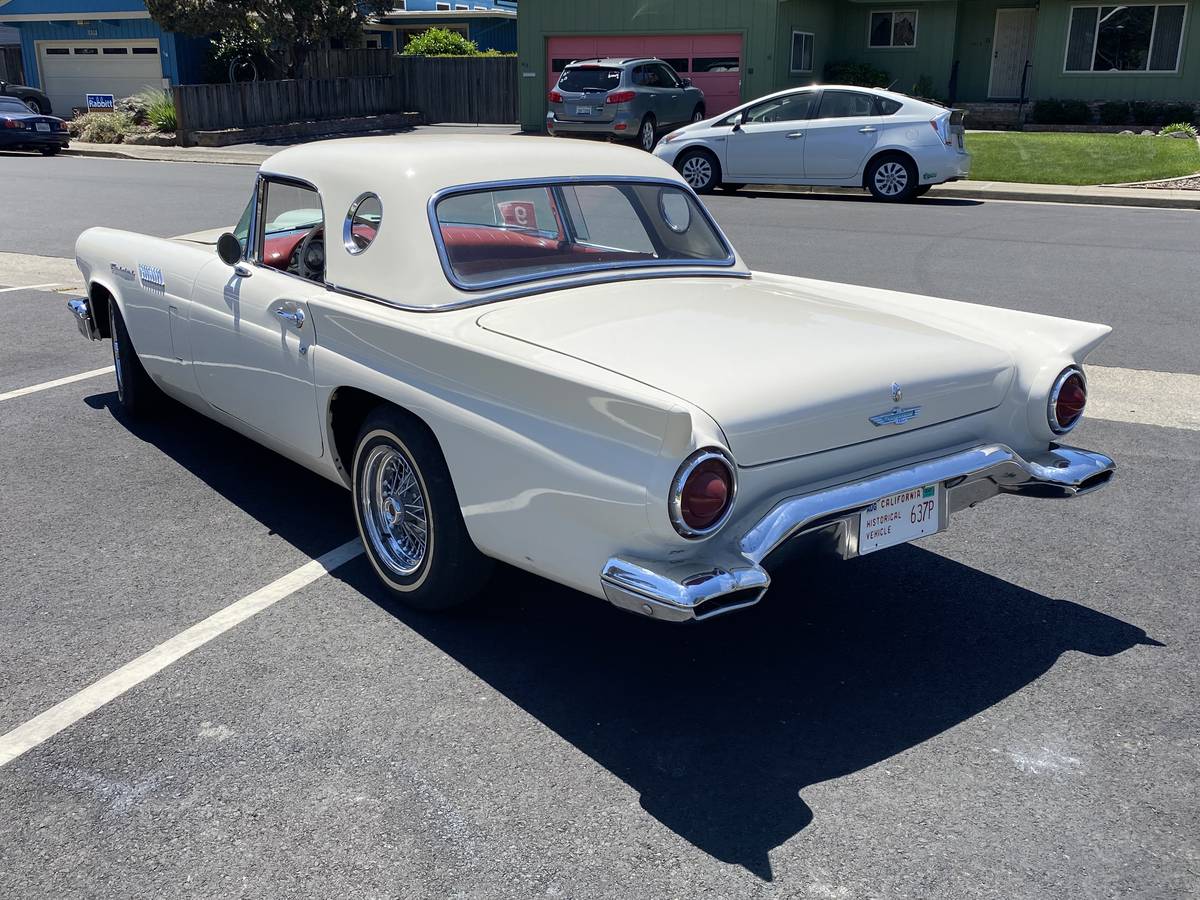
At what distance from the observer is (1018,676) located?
3.91 meters

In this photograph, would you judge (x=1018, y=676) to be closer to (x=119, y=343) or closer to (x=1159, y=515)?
(x=1159, y=515)

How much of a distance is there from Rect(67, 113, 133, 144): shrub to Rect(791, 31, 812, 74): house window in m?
16.2

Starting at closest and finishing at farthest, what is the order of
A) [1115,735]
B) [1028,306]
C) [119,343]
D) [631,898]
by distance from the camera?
[631,898], [1115,735], [119,343], [1028,306]

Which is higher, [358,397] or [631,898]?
[358,397]

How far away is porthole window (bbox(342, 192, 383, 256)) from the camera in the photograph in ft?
14.9

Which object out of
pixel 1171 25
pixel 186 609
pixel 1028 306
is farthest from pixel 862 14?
pixel 186 609

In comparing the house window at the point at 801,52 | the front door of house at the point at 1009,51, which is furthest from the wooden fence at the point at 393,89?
the front door of house at the point at 1009,51

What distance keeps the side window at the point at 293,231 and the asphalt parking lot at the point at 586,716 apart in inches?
44.8

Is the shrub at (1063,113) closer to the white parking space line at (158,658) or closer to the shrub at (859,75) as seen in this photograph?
the shrub at (859,75)

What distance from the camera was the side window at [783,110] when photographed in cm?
1706

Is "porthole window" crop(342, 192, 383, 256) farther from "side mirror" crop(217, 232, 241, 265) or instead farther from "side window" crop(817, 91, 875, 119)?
"side window" crop(817, 91, 875, 119)

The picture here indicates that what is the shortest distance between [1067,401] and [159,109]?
2805 cm

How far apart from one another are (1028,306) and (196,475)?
676 centimetres

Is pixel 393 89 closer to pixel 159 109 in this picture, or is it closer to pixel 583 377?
pixel 159 109
